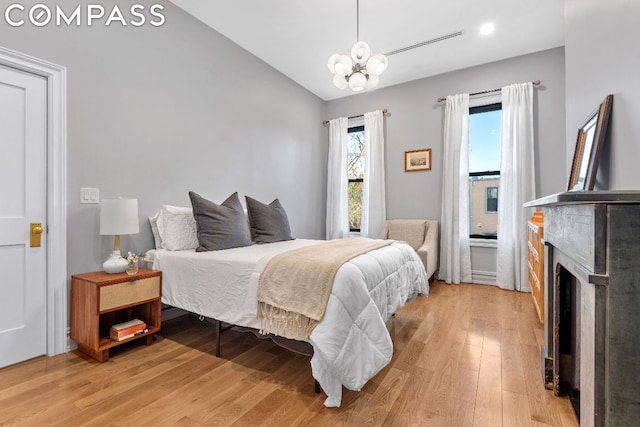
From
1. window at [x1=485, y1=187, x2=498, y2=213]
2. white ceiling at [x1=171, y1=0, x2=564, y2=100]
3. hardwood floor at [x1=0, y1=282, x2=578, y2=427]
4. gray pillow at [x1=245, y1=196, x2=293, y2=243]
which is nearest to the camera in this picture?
hardwood floor at [x1=0, y1=282, x2=578, y2=427]

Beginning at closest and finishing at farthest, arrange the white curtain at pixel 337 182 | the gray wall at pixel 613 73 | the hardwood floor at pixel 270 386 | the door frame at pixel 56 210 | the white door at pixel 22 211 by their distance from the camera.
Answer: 1. the gray wall at pixel 613 73
2. the hardwood floor at pixel 270 386
3. the white door at pixel 22 211
4. the door frame at pixel 56 210
5. the white curtain at pixel 337 182

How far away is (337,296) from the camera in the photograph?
1.55 m

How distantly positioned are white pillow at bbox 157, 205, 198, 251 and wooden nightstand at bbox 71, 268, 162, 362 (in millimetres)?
299

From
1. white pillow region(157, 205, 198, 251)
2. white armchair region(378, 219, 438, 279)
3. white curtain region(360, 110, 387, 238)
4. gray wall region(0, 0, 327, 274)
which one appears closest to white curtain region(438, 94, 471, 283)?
white armchair region(378, 219, 438, 279)

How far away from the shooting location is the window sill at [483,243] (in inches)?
153

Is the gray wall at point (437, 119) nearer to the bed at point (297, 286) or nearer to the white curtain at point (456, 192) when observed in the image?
the white curtain at point (456, 192)

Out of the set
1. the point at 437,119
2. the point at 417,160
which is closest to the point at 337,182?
the point at 417,160

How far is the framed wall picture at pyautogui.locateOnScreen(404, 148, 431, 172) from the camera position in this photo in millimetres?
4305

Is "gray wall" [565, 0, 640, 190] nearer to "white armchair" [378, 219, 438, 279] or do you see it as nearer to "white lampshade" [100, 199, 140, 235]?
"white armchair" [378, 219, 438, 279]

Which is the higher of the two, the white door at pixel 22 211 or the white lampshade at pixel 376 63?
the white lampshade at pixel 376 63

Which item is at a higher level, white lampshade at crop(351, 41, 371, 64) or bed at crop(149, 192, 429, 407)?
white lampshade at crop(351, 41, 371, 64)

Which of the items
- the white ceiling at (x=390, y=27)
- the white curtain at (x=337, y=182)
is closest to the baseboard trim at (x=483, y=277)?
the white curtain at (x=337, y=182)

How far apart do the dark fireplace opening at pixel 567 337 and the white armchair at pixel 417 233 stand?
2055 mm

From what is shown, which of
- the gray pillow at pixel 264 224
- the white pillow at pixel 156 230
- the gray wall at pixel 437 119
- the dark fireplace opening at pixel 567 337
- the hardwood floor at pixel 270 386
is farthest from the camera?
the gray wall at pixel 437 119
